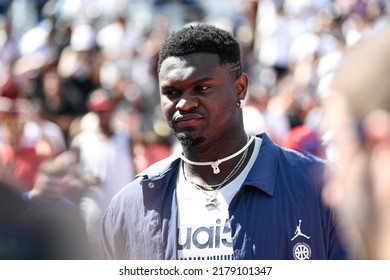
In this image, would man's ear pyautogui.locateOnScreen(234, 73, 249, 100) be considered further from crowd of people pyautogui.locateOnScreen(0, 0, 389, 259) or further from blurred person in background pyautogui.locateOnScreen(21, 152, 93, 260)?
blurred person in background pyautogui.locateOnScreen(21, 152, 93, 260)

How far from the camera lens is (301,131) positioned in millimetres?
4621

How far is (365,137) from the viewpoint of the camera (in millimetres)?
1322

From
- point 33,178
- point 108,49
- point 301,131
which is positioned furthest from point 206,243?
point 108,49

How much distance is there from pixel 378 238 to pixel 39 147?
500 centimetres

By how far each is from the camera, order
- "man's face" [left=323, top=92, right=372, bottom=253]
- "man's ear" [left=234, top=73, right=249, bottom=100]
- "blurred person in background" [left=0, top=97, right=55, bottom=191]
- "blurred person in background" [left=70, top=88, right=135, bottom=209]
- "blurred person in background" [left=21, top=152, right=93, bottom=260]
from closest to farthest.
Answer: "man's face" [left=323, top=92, right=372, bottom=253]
"man's ear" [left=234, top=73, right=249, bottom=100]
"blurred person in background" [left=21, top=152, right=93, bottom=260]
"blurred person in background" [left=0, top=97, right=55, bottom=191]
"blurred person in background" [left=70, top=88, right=135, bottom=209]

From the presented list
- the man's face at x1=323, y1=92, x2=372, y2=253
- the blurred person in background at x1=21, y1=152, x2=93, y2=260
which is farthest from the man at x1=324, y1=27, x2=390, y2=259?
the blurred person in background at x1=21, y1=152, x2=93, y2=260

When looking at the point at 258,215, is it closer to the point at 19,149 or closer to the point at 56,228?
the point at 56,228

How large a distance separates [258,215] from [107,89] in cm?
529

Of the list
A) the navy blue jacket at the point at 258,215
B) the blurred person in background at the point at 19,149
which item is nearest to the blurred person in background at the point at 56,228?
the navy blue jacket at the point at 258,215

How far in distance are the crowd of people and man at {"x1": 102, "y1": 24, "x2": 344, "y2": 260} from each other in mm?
340

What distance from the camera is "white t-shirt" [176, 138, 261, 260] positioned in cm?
262

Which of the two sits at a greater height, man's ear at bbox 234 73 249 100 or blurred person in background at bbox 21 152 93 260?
man's ear at bbox 234 73 249 100

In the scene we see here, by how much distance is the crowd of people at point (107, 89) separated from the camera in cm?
385
